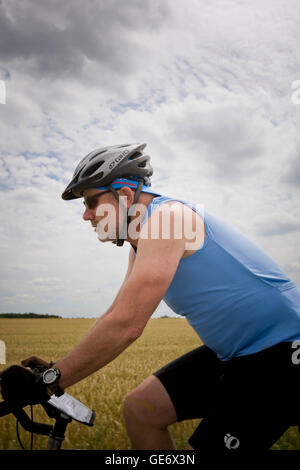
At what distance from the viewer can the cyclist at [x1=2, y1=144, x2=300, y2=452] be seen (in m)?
1.95

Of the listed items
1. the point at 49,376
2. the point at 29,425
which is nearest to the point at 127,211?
the point at 49,376

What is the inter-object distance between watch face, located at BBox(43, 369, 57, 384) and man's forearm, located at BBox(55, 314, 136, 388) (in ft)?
0.12

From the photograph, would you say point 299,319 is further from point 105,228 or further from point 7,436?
point 7,436

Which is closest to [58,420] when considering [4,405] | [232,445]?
[4,405]

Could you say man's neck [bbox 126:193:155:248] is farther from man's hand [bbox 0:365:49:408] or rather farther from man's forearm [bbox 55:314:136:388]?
man's hand [bbox 0:365:49:408]

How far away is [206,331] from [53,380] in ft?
3.17

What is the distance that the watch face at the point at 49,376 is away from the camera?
6.29ft

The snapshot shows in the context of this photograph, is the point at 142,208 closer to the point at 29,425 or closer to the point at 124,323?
the point at 124,323

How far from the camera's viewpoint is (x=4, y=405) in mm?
1937

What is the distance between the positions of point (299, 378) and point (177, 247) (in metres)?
0.99

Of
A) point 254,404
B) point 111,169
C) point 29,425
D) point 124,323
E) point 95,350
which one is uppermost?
point 111,169

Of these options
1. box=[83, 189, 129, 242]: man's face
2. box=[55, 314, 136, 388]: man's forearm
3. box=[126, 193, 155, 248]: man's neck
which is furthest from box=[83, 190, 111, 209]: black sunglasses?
box=[55, 314, 136, 388]: man's forearm

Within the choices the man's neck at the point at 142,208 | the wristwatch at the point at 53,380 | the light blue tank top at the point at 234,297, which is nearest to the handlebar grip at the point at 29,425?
the wristwatch at the point at 53,380

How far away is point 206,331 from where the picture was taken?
2.30m
